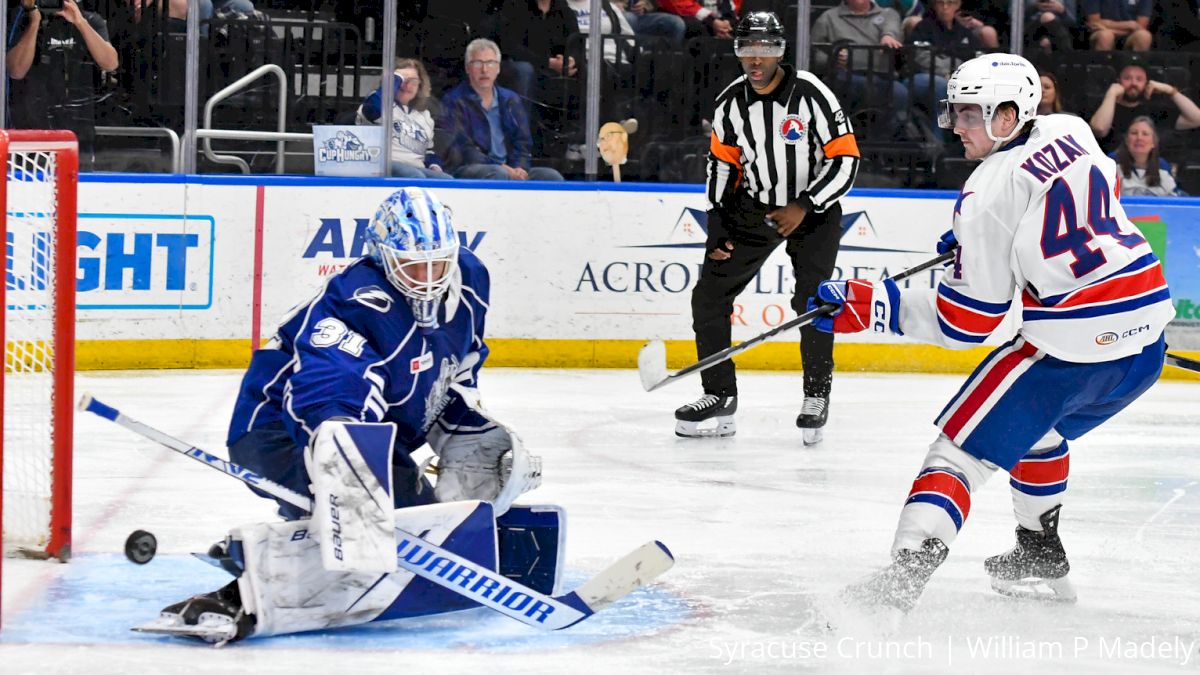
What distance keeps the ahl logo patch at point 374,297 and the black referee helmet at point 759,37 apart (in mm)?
2694

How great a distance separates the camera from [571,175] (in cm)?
723

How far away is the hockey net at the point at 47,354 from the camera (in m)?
3.52

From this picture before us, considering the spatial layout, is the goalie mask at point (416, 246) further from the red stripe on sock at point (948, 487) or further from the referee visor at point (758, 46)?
the referee visor at point (758, 46)

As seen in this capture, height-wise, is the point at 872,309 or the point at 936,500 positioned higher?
the point at 872,309

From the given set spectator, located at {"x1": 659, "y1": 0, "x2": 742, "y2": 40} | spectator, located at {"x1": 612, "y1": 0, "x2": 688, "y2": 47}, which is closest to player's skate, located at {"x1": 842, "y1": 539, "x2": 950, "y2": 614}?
spectator, located at {"x1": 612, "y1": 0, "x2": 688, "y2": 47}

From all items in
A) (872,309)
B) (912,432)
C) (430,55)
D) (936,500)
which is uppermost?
(430,55)

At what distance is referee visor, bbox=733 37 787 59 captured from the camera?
18.0ft

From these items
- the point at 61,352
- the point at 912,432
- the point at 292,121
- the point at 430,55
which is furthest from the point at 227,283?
the point at 61,352

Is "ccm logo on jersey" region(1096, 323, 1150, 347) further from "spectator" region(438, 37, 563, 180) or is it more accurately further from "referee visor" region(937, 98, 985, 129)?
"spectator" region(438, 37, 563, 180)

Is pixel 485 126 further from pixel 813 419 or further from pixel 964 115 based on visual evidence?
pixel 964 115

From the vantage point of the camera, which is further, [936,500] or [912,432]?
[912,432]

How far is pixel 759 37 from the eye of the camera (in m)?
5.48

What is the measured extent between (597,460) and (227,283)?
2.19m

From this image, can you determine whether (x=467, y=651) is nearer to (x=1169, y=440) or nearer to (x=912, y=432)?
(x=912, y=432)
